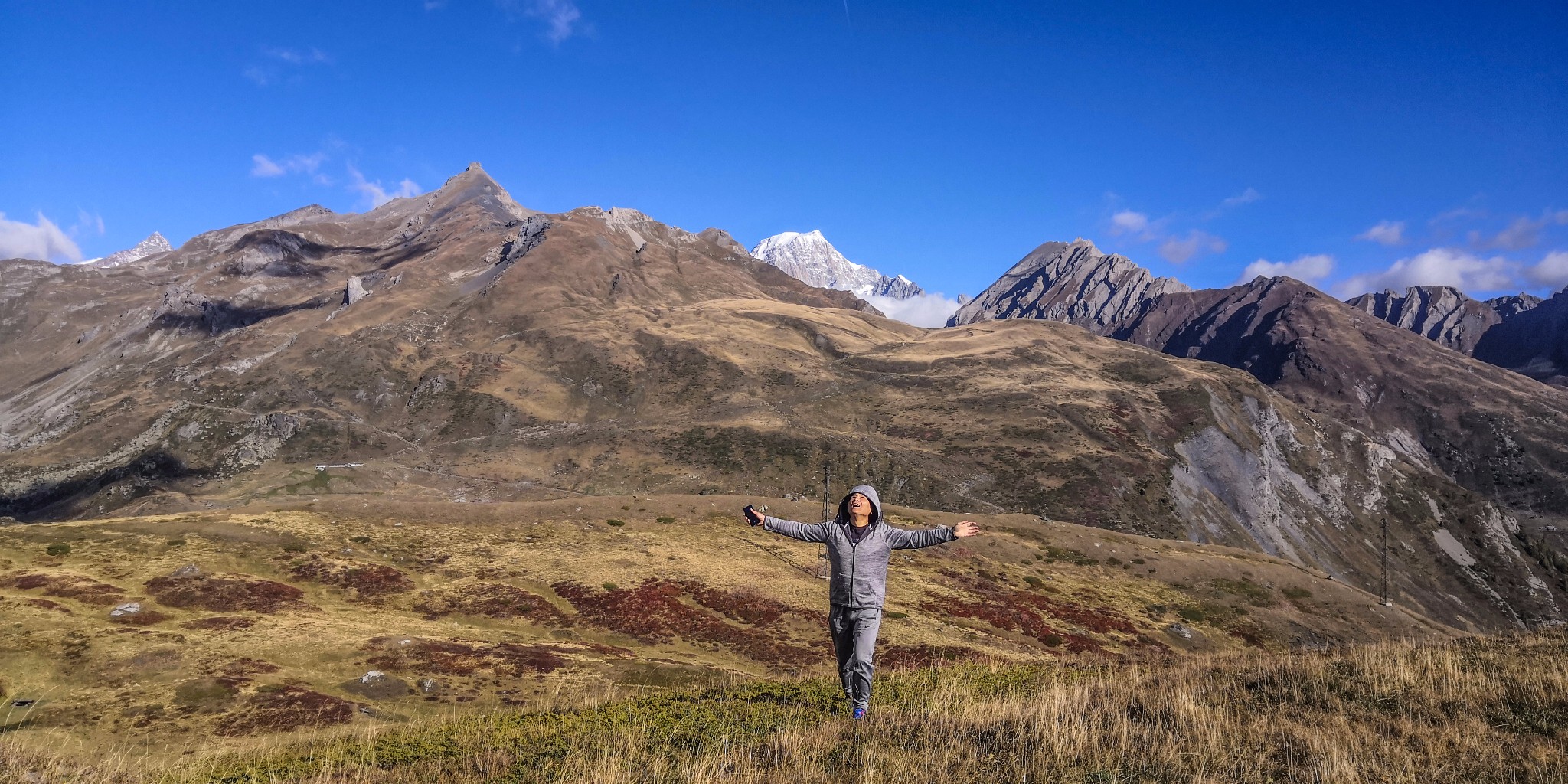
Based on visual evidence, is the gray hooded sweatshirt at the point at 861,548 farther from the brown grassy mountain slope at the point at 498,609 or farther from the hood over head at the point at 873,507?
the brown grassy mountain slope at the point at 498,609

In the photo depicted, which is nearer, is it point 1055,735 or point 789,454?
point 1055,735

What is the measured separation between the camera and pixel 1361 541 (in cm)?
15350

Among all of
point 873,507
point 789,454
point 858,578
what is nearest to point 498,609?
point 858,578

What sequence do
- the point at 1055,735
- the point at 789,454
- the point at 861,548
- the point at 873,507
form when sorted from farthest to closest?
the point at 789,454, the point at 873,507, the point at 861,548, the point at 1055,735

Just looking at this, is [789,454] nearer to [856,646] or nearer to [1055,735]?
[856,646]

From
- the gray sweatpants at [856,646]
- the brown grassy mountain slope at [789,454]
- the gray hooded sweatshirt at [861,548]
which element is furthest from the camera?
the brown grassy mountain slope at [789,454]

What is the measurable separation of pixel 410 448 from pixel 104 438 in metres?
70.5

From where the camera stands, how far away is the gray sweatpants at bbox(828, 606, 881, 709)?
11.4 meters

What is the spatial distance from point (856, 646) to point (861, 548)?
156 cm

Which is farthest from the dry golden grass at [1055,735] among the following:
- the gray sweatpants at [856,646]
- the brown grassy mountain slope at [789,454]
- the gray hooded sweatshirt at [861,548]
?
the brown grassy mountain slope at [789,454]

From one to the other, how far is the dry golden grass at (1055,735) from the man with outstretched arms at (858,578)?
0.72m

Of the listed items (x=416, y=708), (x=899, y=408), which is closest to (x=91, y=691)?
(x=416, y=708)

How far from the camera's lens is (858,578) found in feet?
38.1

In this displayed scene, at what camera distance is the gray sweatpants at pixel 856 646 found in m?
11.4
